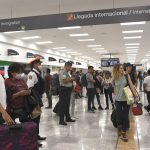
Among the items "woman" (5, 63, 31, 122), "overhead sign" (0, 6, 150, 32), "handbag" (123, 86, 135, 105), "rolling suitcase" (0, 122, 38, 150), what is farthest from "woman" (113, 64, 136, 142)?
"rolling suitcase" (0, 122, 38, 150)

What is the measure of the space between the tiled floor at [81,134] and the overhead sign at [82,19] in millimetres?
2648

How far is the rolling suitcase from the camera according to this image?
2.87m

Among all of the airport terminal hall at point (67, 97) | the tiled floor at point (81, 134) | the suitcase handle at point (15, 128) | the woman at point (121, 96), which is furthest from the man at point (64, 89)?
the suitcase handle at point (15, 128)

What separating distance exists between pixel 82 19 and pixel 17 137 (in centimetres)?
497

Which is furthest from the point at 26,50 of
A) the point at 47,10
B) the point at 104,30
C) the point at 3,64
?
the point at 47,10

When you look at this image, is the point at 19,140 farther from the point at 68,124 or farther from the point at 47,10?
the point at 47,10

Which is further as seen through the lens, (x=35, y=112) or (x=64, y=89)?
(x=64, y=89)

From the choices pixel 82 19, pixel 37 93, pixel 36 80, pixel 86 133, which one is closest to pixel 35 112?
pixel 37 93

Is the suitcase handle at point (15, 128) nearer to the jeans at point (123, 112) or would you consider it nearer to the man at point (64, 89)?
the jeans at point (123, 112)

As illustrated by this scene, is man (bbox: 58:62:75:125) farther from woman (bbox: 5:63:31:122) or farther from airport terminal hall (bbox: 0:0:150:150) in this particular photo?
woman (bbox: 5:63:31:122)

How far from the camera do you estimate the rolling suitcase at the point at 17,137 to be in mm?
2871

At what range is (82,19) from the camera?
7.29m

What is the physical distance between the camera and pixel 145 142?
199 inches

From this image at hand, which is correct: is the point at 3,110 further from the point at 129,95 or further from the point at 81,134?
the point at 81,134
